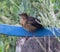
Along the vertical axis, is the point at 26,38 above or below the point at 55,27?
below

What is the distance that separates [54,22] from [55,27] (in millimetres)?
132

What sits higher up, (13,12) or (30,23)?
(30,23)

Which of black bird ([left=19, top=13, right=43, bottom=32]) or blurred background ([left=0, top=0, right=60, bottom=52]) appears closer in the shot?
black bird ([left=19, top=13, right=43, bottom=32])

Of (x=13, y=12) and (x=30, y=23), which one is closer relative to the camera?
(x=30, y=23)

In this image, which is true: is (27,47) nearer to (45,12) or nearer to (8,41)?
(45,12)

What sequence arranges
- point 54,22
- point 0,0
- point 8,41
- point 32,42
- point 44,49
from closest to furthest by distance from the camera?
1. point 54,22
2. point 44,49
3. point 32,42
4. point 8,41
5. point 0,0

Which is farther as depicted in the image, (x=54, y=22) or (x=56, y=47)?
(x=56, y=47)

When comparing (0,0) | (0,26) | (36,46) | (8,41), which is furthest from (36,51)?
(0,0)

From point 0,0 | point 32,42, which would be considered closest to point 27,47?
point 32,42

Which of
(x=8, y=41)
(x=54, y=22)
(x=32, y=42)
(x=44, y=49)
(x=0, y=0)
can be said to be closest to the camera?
(x=54, y=22)

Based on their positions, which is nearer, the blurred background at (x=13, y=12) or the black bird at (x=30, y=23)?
the black bird at (x=30, y=23)

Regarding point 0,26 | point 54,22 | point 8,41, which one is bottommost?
point 8,41

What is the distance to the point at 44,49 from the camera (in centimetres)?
263

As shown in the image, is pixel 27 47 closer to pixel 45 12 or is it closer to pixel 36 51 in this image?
pixel 36 51
